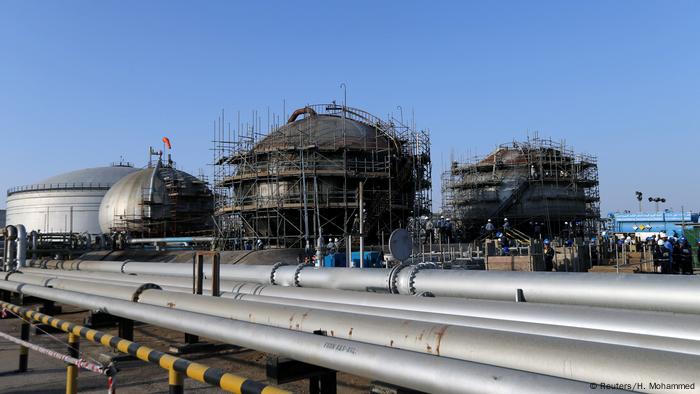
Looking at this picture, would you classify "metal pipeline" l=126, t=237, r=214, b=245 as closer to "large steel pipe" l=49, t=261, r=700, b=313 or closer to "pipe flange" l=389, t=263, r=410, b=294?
"large steel pipe" l=49, t=261, r=700, b=313

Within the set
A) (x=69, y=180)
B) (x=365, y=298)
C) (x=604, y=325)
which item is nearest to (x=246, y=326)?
(x=365, y=298)

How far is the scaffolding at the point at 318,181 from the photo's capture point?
1601 inches

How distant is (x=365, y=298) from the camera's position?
795 centimetres

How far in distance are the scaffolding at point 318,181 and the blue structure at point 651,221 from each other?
42.1m

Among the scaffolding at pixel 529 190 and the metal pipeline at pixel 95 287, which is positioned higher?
the scaffolding at pixel 529 190

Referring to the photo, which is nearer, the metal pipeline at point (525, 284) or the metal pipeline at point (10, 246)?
the metal pipeline at point (525, 284)

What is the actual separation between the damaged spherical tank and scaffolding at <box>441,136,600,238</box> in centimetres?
3122

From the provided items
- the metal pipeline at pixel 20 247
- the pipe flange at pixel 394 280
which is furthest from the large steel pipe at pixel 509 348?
the metal pipeline at pixel 20 247

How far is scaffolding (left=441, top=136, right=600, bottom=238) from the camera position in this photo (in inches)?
2357

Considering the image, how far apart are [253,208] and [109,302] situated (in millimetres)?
32698

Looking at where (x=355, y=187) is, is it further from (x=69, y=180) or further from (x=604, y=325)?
(x=69, y=180)

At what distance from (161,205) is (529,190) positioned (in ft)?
140

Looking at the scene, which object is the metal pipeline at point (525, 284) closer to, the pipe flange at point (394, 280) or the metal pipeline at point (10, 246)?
the pipe flange at point (394, 280)

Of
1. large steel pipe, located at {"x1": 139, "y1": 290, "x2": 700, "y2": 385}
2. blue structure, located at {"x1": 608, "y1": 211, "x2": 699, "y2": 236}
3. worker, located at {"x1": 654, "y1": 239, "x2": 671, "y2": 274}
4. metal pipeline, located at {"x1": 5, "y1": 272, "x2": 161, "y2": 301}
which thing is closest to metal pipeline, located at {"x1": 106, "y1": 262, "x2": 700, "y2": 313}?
large steel pipe, located at {"x1": 139, "y1": 290, "x2": 700, "y2": 385}
